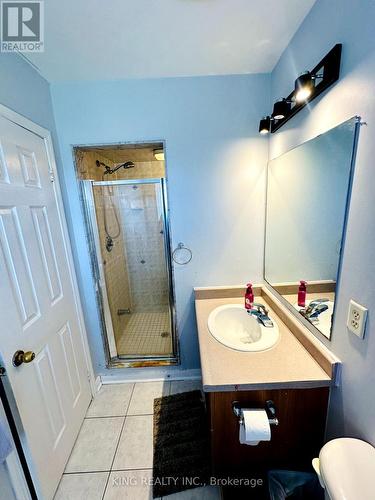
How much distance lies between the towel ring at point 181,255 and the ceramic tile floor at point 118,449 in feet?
3.74

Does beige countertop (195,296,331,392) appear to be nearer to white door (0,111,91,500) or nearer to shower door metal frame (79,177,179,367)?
shower door metal frame (79,177,179,367)

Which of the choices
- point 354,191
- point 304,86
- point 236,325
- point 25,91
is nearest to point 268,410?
point 236,325

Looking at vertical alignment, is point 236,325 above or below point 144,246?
below

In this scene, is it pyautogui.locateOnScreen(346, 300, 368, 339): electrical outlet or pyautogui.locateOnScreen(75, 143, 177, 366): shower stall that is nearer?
pyautogui.locateOnScreen(346, 300, 368, 339): electrical outlet

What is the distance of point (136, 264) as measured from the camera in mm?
2430

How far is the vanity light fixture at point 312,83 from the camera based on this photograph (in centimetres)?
83

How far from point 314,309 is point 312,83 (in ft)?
3.58

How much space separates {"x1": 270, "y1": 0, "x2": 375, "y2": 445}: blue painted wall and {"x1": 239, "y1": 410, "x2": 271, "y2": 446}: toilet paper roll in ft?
1.12

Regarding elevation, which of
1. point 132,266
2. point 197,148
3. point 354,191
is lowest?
point 132,266

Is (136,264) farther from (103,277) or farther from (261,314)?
(261,314)

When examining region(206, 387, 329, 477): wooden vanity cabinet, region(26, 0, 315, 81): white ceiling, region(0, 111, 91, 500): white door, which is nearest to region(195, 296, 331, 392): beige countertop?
region(206, 387, 329, 477): wooden vanity cabinet

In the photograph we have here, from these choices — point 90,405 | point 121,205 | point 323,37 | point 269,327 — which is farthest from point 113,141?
point 90,405

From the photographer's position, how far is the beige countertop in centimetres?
92

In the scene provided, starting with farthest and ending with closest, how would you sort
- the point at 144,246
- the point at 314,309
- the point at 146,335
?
the point at 146,335
the point at 144,246
the point at 314,309
